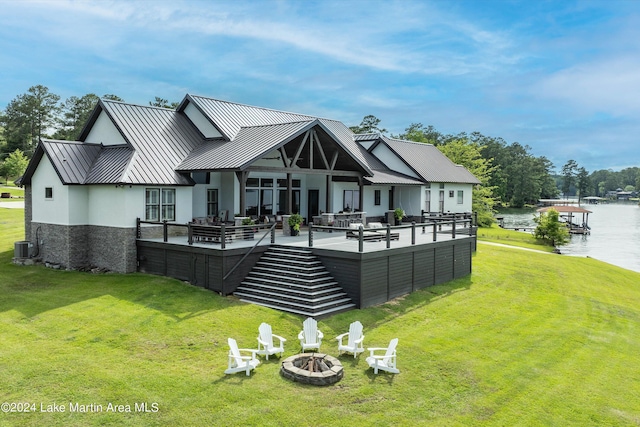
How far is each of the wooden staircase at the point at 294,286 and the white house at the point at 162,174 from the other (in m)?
3.48

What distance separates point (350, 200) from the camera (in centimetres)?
2672

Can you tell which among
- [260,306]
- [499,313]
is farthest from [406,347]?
[499,313]

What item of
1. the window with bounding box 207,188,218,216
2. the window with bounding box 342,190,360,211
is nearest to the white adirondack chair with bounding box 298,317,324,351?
the window with bounding box 207,188,218,216

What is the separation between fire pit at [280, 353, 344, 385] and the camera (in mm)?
9430

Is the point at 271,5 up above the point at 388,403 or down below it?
above

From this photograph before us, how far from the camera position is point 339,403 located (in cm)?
873

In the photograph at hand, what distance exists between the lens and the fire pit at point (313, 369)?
9430mm

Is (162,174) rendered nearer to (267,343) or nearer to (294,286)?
(294,286)

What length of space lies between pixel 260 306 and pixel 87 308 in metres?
4.94

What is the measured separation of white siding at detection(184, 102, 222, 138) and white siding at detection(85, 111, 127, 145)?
3.88 meters

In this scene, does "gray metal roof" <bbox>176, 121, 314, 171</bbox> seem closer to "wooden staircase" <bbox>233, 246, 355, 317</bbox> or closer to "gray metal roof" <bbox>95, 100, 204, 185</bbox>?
"gray metal roof" <bbox>95, 100, 204, 185</bbox>

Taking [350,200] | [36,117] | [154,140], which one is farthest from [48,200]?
[36,117]

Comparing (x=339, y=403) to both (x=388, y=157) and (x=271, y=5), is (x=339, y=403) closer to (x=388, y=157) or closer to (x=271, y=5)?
(x=271, y=5)

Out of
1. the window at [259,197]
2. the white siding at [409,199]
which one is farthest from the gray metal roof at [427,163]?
the window at [259,197]
